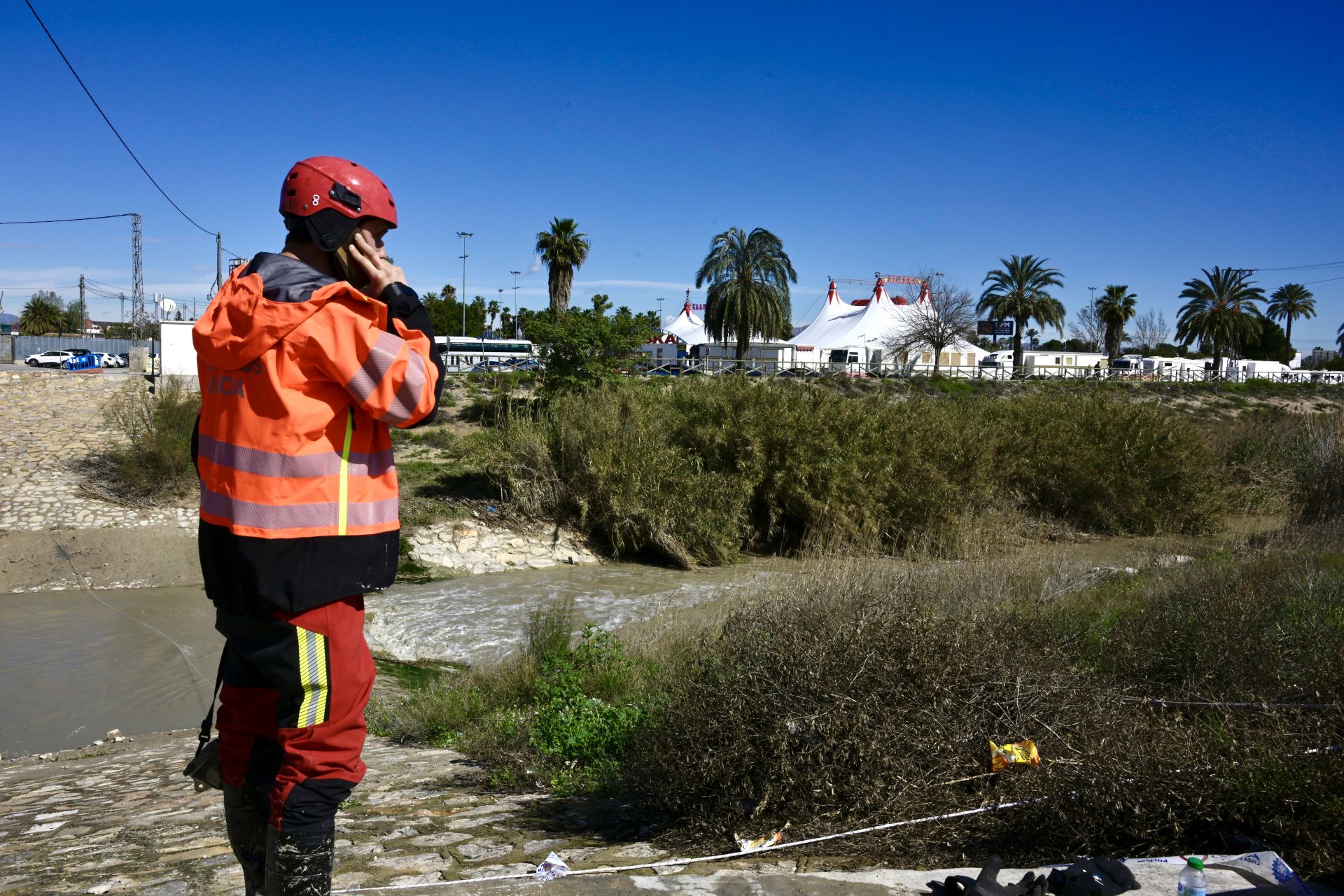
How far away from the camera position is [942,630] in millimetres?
4148

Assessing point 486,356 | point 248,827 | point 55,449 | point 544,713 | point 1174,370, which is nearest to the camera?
point 248,827

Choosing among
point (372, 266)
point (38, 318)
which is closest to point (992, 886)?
point (372, 266)

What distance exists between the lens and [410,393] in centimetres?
245

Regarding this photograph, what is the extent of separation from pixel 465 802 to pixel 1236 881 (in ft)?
10.6

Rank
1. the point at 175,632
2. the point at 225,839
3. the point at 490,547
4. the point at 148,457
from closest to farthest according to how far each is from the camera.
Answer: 1. the point at 225,839
2. the point at 175,632
3. the point at 490,547
4. the point at 148,457


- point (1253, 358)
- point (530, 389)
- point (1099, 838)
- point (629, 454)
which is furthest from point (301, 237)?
point (1253, 358)

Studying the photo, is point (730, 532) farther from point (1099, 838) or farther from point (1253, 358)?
point (1253, 358)

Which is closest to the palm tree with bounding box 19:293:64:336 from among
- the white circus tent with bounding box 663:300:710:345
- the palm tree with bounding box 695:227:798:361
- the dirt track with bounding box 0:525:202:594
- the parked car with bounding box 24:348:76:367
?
the parked car with bounding box 24:348:76:367

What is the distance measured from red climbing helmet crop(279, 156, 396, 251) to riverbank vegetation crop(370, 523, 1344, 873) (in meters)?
2.42

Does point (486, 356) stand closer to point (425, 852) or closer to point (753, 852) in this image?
point (425, 852)

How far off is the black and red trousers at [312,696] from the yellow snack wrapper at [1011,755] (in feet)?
8.25

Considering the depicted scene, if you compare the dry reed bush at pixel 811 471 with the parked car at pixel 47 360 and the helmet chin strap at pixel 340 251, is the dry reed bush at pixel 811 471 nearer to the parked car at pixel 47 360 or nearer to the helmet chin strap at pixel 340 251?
the helmet chin strap at pixel 340 251

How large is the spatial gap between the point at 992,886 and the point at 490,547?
57.1 feet

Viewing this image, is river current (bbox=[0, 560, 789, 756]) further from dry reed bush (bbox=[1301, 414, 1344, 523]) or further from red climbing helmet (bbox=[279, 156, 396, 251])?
dry reed bush (bbox=[1301, 414, 1344, 523])
